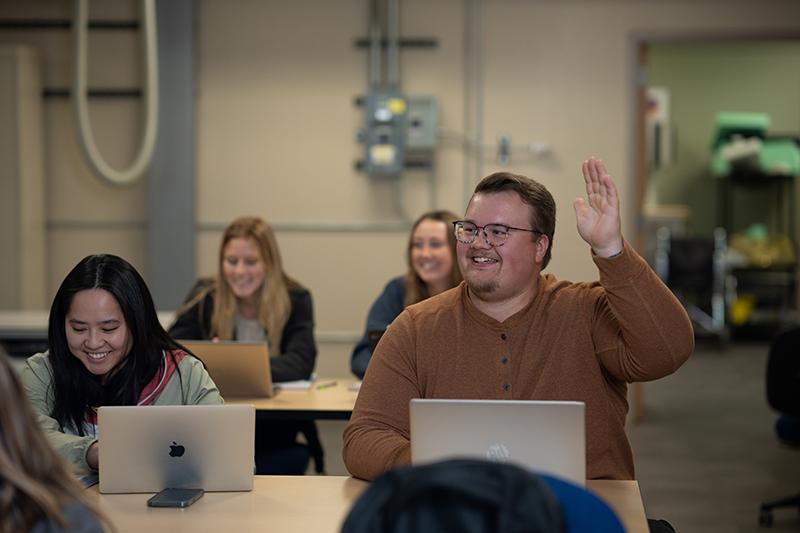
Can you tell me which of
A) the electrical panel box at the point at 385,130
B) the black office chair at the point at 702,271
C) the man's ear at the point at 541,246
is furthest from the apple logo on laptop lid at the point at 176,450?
the black office chair at the point at 702,271

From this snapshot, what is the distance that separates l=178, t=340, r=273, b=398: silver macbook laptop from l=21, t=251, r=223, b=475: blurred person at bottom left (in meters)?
0.71

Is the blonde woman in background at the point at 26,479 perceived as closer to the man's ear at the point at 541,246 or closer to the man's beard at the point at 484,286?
the man's beard at the point at 484,286

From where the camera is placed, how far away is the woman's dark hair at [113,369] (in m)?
2.75

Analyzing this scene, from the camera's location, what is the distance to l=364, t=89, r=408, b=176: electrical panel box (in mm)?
6293

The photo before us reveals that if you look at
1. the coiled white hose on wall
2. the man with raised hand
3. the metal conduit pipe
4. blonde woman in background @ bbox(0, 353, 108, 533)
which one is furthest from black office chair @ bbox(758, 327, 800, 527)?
blonde woman in background @ bbox(0, 353, 108, 533)

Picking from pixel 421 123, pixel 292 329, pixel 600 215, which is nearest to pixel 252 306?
pixel 292 329

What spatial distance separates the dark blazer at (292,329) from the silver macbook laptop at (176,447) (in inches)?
67.6

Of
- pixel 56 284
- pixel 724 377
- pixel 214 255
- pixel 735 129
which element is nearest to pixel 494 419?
pixel 214 255

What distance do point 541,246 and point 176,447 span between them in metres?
1.06

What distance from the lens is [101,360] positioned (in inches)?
108

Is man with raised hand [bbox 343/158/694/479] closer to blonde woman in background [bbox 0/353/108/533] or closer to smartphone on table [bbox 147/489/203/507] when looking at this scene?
smartphone on table [bbox 147/489/203/507]

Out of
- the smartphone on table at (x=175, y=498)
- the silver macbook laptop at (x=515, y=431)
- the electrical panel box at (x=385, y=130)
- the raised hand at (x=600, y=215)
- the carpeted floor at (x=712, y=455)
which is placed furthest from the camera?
the electrical panel box at (x=385, y=130)

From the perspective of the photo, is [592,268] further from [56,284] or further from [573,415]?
[573,415]

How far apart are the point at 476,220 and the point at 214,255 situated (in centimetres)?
402
